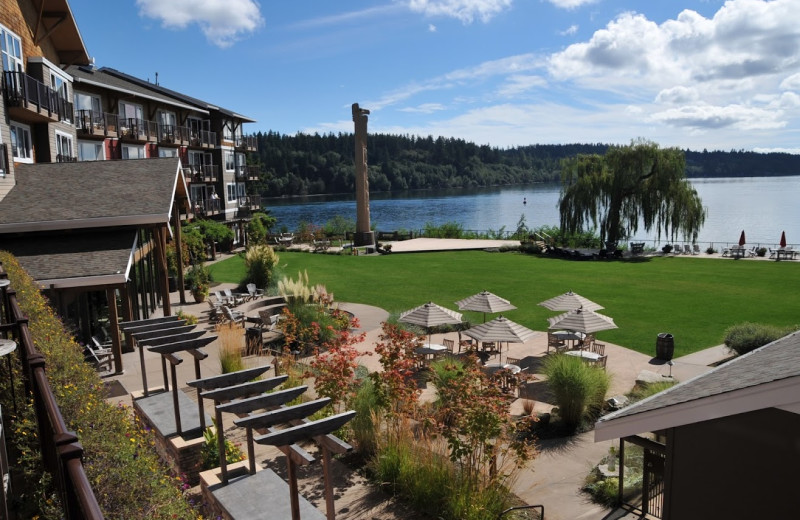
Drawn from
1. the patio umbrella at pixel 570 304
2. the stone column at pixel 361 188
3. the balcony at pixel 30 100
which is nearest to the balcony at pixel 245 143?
the stone column at pixel 361 188

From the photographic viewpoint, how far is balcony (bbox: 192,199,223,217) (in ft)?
145

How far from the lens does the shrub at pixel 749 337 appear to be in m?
15.3

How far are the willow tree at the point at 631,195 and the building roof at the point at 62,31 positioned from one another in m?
32.1

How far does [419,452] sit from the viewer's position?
894 cm

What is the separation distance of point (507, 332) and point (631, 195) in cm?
3049

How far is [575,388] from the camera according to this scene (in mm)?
11688

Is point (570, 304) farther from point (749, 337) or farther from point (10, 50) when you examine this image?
point (10, 50)

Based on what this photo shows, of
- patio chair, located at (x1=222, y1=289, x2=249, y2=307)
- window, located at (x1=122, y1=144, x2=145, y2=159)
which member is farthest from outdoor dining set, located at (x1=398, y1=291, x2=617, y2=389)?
window, located at (x1=122, y1=144, x2=145, y2=159)

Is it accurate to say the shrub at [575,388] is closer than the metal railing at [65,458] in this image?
No

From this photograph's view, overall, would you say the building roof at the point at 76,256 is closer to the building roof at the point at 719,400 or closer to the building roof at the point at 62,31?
the building roof at the point at 62,31

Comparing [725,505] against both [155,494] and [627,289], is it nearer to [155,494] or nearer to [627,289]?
[155,494]

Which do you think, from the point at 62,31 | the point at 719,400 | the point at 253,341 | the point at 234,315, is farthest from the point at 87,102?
the point at 719,400

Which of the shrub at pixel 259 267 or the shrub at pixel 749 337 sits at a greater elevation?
the shrub at pixel 259 267

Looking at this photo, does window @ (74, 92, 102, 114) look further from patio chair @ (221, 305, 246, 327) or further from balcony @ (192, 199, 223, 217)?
patio chair @ (221, 305, 246, 327)
